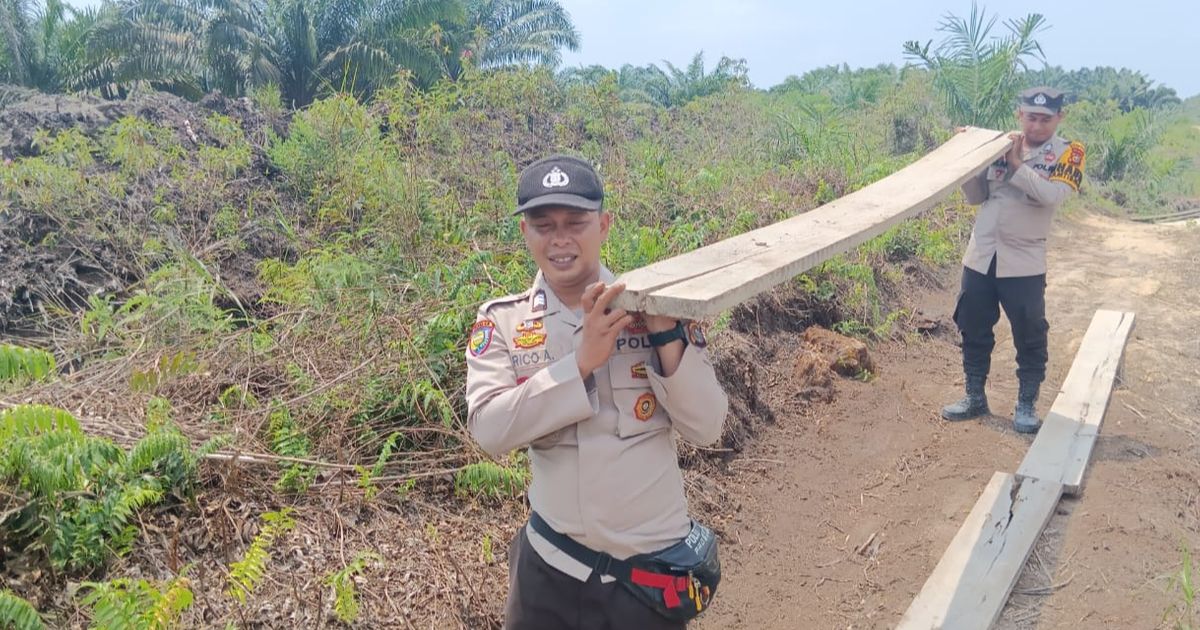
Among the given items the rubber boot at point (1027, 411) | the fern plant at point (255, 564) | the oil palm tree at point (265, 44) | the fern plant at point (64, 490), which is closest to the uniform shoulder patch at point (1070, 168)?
the rubber boot at point (1027, 411)

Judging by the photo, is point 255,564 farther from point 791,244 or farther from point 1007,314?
point 1007,314

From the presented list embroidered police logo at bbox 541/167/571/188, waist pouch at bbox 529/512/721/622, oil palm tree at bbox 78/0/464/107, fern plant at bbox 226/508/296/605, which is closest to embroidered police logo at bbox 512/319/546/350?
embroidered police logo at bbox 541/167/571/188

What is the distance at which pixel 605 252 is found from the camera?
501 centimetres

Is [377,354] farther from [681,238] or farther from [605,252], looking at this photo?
[681,238]

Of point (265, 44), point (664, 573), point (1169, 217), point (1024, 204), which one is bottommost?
point (1169, 217)

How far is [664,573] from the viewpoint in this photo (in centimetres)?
185

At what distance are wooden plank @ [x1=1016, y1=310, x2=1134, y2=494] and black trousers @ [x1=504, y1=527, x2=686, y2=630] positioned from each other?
2923mm

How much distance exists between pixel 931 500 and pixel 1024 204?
1724mm

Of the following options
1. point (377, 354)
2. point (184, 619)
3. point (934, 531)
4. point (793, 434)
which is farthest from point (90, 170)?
point (934, 531)

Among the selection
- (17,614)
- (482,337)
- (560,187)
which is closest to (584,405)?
(482,337)

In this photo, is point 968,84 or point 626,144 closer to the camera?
point 626,144

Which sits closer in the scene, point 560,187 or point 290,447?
point 560,187

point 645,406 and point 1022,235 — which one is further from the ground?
point 645,406

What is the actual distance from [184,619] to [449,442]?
4.37 feet
